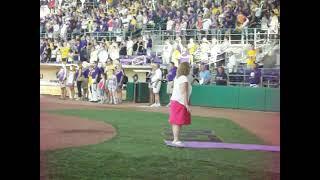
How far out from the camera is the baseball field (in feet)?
12.3

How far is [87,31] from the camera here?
4082 mm

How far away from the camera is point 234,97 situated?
3.86 meters

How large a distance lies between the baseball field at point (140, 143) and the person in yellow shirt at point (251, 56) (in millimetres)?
409

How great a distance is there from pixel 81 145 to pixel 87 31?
1.03m

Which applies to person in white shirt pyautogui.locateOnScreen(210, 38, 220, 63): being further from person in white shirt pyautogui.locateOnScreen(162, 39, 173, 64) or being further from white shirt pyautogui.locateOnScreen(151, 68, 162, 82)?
white shirt pyautogui.locateOnScreen(151, 68, 162, 82)

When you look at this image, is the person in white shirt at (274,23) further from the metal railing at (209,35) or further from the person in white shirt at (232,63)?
the person in white shirt at (232,63)

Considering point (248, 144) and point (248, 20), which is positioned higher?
point (248, 20)

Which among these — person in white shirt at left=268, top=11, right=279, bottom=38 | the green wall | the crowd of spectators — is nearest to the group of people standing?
the crowd of spectators

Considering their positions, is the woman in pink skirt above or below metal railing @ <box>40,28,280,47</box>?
below

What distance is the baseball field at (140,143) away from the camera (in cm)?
375

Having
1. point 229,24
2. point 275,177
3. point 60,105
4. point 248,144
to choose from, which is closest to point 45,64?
point 60,105

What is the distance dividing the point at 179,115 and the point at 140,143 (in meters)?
0.41
